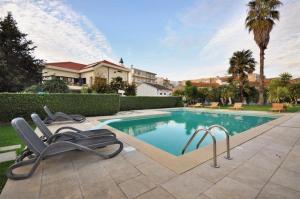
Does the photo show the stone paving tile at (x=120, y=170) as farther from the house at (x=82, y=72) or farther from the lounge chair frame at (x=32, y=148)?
the house at (x=82, y=72)

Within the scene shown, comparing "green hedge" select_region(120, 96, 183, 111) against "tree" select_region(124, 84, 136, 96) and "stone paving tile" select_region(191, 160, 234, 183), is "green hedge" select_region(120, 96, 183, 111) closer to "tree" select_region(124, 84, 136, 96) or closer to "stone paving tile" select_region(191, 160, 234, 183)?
"tree" select_region(124, 84, 136, 96)

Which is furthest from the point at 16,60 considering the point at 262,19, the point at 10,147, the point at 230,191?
the point at 262,19

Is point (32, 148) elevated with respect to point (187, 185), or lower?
elevated

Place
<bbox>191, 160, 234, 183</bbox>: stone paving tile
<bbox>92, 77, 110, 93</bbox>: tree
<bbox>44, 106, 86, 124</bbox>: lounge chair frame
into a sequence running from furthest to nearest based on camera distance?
1. <bbox>92, 77, 110, 93</bbox>: tree
2. <bbox>44, 106, 86, 124</bbox>: lounge chair frame
3. <bbox>191, 160, 234, 183</bbox>: stone paving tile

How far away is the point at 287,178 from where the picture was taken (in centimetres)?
292

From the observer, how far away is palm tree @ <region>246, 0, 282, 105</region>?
1905cm

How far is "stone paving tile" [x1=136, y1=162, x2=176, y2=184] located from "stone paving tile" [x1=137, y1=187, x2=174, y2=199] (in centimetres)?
27

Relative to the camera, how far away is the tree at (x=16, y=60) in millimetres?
18594

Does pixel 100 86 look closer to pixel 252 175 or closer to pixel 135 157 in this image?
pixel 135 157

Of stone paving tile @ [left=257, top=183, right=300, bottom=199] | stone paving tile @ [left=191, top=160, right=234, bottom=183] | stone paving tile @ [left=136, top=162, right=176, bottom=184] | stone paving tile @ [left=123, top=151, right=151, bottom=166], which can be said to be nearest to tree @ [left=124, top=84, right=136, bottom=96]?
stone paving tile @ [left=123, top=151, right=151, bottom=166]

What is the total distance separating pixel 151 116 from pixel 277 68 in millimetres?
32450

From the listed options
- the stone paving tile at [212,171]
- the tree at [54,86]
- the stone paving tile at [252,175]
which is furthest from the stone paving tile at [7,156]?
the tree at [54,86]

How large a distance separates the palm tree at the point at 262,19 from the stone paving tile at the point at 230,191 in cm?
2350

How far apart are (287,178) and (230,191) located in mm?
1465
